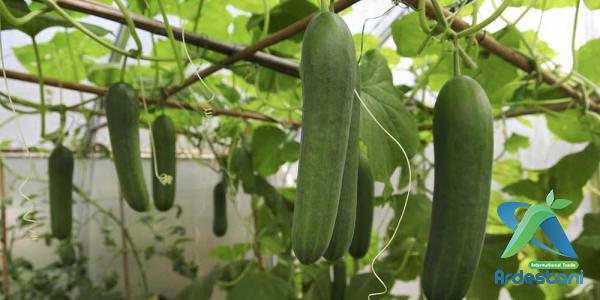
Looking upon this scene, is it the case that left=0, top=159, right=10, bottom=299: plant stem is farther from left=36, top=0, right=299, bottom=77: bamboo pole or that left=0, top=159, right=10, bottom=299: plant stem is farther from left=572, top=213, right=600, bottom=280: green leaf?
left=572, top=213, right=600, bottom=280: green leaf

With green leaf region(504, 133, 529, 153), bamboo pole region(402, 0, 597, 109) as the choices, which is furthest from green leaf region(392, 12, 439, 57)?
green leaf region(504, 133, 529, 153)

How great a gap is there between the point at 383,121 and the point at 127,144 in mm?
393

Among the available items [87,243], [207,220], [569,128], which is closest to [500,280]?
[569,128]

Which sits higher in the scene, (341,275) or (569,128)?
(569,128)

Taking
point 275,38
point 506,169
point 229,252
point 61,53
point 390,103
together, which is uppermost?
point 61,53

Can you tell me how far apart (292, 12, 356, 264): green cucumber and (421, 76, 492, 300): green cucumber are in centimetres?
14

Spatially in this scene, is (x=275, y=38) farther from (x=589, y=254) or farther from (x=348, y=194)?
(x=589, y=254)

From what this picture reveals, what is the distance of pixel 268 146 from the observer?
1484 millimetres

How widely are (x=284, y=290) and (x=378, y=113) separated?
2.24 feet

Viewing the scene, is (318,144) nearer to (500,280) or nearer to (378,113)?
(378,113)

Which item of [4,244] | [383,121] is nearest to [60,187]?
[383,121]

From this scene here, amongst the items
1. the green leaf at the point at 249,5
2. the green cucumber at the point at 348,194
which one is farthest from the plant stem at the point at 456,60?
the green leaf at the point at 249,5

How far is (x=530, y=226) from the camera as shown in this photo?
986 millimetres

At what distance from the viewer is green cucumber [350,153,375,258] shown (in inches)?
27.6
